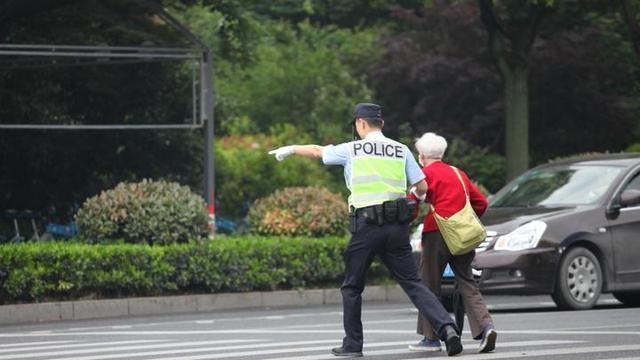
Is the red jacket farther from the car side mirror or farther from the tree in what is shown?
the tree

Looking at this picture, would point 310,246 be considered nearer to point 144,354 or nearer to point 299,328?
point 299,328

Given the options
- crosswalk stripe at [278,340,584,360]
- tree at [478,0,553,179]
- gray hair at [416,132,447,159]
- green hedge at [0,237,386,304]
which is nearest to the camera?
crosswalk stripe at [278,340,584,360]

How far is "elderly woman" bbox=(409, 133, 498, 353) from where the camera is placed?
11789 mm

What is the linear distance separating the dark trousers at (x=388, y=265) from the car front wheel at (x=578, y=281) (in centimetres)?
563

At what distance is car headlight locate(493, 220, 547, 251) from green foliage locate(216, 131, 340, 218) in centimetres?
1394

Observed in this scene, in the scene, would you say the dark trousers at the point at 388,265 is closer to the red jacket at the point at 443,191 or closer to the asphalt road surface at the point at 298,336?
the asphalt road surface at the point at 298,336

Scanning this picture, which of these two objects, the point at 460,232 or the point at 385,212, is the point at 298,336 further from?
the point at 385,212

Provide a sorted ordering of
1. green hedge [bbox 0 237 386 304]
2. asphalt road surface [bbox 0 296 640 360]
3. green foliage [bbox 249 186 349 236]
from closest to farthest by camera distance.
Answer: asphalt road surface [bbox 0 296 640 360] → green hedge [bbox 0 237 386 304] → green foliage [bbox 249 186 349 236]

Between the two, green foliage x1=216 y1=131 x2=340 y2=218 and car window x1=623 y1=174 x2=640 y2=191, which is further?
green foliage x1=216 y1=131 x2=340 y2=218

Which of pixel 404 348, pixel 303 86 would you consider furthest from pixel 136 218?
pixel 303 86

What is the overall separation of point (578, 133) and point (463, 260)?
20.3 metres

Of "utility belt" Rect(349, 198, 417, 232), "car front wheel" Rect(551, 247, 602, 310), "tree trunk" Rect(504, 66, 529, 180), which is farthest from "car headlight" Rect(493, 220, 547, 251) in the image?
"tree trunk" Rect(504, 66, 529, 180)

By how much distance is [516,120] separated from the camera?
2805 centimetres

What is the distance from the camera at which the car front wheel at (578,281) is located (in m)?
16.9
